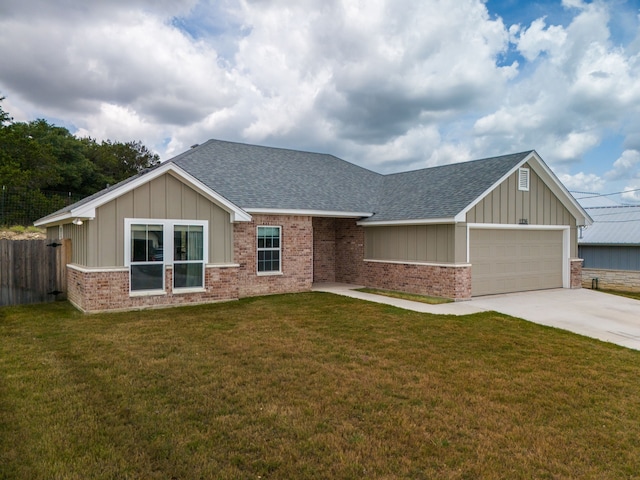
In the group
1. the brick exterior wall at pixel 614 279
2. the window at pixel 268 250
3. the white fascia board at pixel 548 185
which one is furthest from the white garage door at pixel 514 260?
the window at pixel 268 250

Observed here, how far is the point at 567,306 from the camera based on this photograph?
1225 cm

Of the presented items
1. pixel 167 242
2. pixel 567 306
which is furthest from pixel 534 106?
pixel 167 242

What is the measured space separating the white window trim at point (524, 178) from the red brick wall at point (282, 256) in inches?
304

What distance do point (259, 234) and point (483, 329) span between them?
7.86m

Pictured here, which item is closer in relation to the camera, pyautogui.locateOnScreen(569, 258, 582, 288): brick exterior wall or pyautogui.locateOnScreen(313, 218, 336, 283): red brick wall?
pyautogui.locateOnScreen(569, 258, 582, 288): brick exterior wall

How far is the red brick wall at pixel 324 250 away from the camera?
17.4 m

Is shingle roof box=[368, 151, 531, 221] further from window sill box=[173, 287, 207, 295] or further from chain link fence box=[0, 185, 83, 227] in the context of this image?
chain link fence box=[0, 185, 83, 227]

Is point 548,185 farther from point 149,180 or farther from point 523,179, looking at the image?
point 149,180

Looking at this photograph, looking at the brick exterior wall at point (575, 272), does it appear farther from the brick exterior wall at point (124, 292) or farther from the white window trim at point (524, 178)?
the brick exterior wall at point (124, 292)

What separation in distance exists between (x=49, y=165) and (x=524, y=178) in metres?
34.9

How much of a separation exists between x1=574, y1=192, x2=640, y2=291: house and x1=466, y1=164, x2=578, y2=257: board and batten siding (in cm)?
529

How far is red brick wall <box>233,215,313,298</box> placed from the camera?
44.3 ft

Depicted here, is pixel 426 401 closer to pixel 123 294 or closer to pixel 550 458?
pixel 550 458

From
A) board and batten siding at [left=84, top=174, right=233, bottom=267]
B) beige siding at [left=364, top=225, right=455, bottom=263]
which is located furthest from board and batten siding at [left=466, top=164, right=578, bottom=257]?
board and batten siding at [left=84, top=174, right=233, bottom=267]
